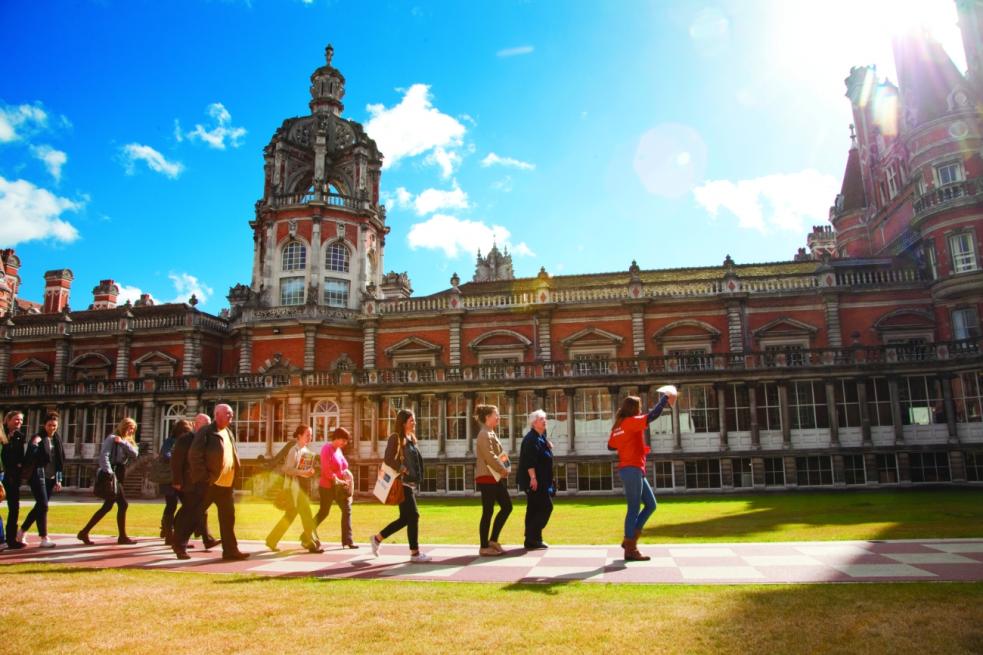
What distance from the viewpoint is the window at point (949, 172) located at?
30078mm

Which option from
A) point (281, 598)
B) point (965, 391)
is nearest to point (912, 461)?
point (965, 391)

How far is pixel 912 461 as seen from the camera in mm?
27000

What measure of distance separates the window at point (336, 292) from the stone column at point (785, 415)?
25.2m

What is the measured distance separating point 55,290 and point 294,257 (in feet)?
83.9

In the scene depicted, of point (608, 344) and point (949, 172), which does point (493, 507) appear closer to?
point (608, 344)

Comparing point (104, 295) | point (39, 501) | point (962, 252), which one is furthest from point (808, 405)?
point (104, 295)

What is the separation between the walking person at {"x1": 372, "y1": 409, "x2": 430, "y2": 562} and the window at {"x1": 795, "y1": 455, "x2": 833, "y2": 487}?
23638mm

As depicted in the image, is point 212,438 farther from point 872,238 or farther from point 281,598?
point 872,238

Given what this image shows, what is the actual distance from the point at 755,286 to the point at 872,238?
37.7 feet

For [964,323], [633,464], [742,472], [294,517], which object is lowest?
[742,472]

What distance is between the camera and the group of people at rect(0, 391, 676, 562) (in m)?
8.70

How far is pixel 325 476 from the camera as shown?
34.8ft

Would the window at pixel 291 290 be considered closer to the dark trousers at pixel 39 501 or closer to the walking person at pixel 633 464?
the dark trousers at pixel 39 501

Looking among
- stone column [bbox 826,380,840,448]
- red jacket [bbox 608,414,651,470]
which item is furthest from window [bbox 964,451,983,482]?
red jacket [bbox 608,414,651,470]
